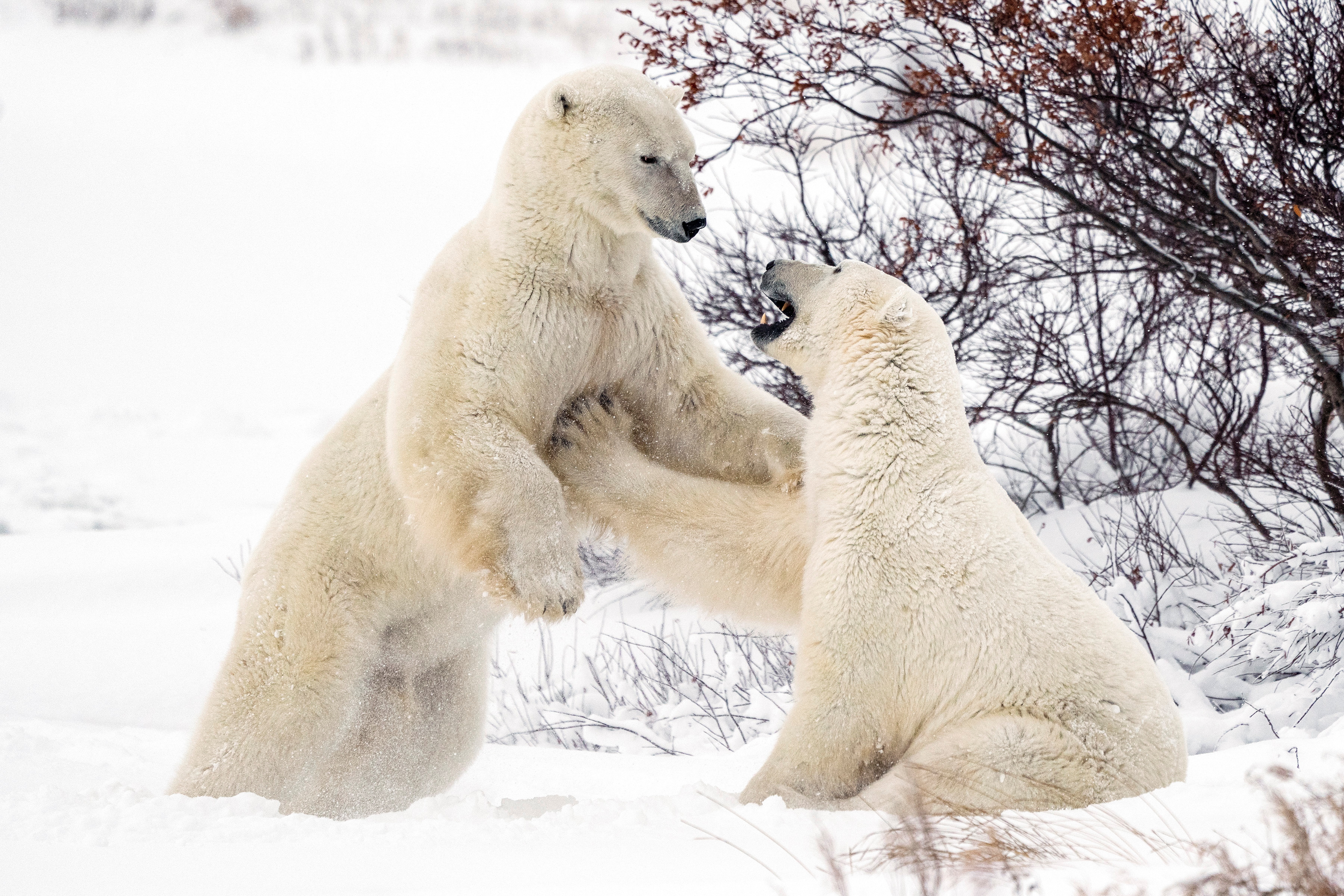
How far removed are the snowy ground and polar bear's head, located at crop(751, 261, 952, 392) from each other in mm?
1128

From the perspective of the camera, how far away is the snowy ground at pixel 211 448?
6.53 ft

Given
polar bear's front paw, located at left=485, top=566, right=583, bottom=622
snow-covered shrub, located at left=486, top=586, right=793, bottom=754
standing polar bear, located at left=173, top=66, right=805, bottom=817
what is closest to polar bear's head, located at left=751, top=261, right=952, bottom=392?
standing polar bear, located at left=173, top=66, right=805, bottom=817

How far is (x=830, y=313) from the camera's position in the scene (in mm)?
2945

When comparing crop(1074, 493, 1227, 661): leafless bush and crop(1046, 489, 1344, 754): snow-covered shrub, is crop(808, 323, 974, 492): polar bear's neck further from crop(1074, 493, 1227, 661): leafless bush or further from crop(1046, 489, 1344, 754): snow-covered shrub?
crop(1074, 493, 1227, 661): leafless bush

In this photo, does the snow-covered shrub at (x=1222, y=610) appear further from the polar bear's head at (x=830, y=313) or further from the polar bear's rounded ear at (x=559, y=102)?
the polar bear's rounded ear at (x=559, y=102)

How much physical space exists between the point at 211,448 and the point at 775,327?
14239 mm

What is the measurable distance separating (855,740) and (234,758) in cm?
161

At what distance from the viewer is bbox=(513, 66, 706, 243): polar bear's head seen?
2.82m

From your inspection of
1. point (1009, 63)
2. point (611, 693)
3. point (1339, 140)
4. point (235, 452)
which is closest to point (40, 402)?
point (235, 452)

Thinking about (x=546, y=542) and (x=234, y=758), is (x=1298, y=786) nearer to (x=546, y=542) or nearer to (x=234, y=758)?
(x=546, y=542)

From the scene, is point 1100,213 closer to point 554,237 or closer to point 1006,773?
point 554,237

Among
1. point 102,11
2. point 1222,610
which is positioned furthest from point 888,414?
point 102,11

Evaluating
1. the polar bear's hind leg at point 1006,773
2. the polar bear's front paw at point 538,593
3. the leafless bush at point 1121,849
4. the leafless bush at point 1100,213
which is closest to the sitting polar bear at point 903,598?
the polar bear's hind leg at point 1006,773

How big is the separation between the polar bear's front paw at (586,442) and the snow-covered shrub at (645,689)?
→ 189 centimetres
